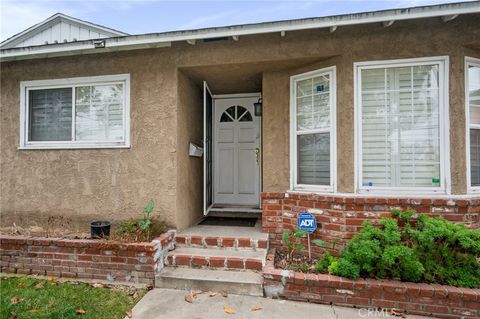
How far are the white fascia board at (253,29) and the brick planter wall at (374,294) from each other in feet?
9.96

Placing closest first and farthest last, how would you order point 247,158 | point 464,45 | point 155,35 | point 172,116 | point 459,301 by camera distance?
point 459,301 < point 464,45 < point 155,35 < point 172,116 < point 247,158

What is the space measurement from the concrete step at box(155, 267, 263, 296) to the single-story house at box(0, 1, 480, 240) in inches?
35.3

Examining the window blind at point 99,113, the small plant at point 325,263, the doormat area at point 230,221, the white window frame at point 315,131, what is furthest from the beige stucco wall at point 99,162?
the small plant at point 325,263

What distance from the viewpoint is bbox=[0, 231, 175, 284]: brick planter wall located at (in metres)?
3.35

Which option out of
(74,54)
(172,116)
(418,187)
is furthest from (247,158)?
(74,54)

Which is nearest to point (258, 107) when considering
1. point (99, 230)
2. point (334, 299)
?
point (99, 230)

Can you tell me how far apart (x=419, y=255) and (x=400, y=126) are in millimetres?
1600

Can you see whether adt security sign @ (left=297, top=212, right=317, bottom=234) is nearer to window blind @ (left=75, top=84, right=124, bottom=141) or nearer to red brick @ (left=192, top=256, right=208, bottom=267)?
red brick @ (left=192, top=256, right=208, bottom=267)

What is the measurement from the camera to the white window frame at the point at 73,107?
4164mm

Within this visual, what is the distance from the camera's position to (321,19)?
3.35m

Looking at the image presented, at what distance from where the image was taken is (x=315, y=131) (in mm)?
3844

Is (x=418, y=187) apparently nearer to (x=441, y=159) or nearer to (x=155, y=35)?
(x=441, y=159)

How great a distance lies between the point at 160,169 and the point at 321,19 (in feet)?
9.98

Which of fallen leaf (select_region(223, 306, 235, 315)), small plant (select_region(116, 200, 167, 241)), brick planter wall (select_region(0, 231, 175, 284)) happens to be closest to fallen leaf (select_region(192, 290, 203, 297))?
fallen leaf (select_region(223, 306, 235, 315))
